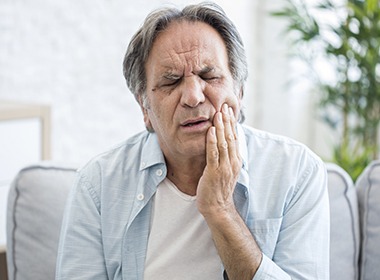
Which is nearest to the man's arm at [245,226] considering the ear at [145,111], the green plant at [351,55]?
the ear at [145,111]

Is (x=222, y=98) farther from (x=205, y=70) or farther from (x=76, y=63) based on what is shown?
(x=76, y=63)

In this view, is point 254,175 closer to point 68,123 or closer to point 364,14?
point 364,14

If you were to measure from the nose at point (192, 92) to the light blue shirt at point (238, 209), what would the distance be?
188 mm

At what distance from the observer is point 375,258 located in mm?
1918

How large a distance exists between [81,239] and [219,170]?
0.38 metres

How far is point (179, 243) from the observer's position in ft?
6.09

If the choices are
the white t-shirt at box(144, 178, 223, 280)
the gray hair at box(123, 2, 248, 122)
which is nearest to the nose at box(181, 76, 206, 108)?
the gray hair at box(123, 2, 248, 122)

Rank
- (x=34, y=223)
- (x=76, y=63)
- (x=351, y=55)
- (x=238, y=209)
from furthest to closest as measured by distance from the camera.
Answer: (x=76, y=63) < (x=351, y=55) < (x=34, y=223) < (x=238, y=209)

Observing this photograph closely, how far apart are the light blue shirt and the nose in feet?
0.62

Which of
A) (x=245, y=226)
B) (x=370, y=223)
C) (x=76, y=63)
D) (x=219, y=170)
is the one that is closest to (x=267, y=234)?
(x=245, y=226)

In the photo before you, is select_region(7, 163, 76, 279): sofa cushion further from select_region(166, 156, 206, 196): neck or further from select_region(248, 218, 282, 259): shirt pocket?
select_region(248, 218, 282, 259): shirt pocket

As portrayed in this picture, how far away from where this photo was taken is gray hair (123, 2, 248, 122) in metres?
1.82

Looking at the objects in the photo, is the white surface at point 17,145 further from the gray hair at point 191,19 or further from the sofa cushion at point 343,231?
the sofa cushion at point 343,231

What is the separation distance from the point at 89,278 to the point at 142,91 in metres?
0.48
